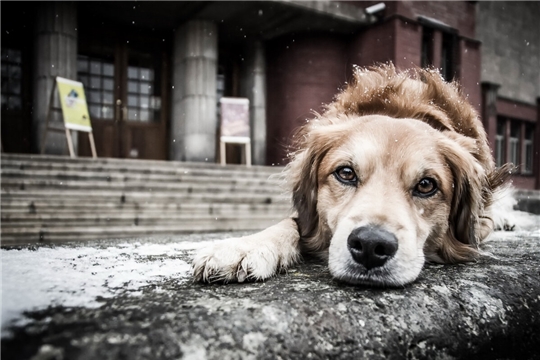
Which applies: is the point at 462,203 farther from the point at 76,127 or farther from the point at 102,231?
the point at 76,127

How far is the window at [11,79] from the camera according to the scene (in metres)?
10.9

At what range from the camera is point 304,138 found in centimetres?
285

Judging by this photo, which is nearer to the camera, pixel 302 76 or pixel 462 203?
pixel 462 203

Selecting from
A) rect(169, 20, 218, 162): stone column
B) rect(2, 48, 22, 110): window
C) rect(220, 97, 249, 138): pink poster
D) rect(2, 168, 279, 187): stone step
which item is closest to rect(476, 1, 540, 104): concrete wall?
rect(220, 97, 249, 138): pink poster

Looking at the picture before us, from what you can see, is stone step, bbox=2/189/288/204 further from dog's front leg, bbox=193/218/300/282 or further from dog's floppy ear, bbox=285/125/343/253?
dog's front leg, bbox=193/218/300/282

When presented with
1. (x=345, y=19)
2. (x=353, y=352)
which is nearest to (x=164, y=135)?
(x=345, y=19)

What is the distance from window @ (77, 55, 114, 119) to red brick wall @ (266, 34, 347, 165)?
494cm

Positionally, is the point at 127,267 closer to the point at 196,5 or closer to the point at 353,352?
the point at 353,352

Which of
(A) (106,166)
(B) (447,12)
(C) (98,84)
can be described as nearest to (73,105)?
(C) (98,84)

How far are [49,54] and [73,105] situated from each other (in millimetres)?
2056

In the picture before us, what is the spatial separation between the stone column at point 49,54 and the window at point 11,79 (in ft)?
2.86

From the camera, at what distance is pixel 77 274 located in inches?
62.8

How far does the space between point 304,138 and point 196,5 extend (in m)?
9.45

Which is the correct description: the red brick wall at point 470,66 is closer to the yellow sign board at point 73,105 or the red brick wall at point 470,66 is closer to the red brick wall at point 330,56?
the red brick wall at point 330,56
